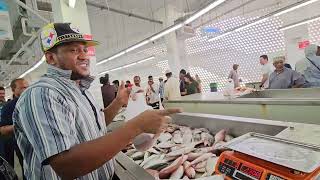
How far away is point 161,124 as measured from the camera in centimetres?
128

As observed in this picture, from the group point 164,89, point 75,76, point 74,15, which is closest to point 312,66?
point 164,89

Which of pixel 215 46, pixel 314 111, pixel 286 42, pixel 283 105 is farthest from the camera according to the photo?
pixel 215 46

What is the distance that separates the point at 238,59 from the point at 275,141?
1392 centimetres

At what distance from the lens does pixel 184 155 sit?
96.2 inches

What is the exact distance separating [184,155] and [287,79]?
3.66 meters

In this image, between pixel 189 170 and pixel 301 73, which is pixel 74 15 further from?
pixel 301 73

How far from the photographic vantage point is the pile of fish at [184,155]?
213 cm

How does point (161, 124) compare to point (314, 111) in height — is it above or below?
above

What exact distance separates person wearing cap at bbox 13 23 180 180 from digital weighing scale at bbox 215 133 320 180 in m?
0.38

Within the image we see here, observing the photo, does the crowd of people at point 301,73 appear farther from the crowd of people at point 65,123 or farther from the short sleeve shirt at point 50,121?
the short sleeve shirt at point 50,121

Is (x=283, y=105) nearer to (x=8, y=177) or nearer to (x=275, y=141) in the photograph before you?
(x=275, y=141)

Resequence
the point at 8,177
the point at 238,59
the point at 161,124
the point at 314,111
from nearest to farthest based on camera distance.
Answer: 1. the point at 161,124
2. the point at 8,177
3. the point at 314,111
4. the point at 238,59

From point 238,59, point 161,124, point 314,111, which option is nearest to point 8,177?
point 161,124

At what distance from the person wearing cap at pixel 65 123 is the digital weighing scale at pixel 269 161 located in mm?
376
